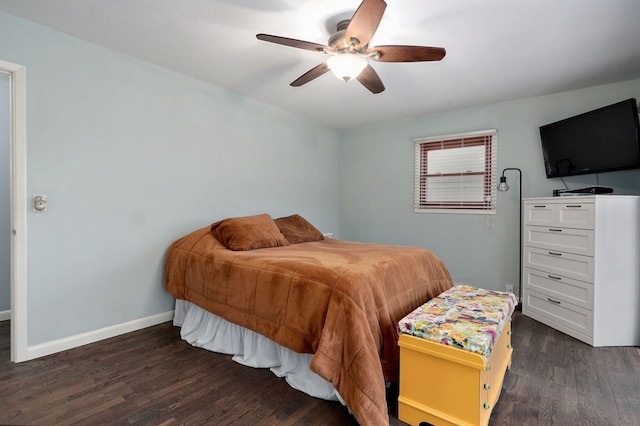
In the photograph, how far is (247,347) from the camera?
224 centimetres

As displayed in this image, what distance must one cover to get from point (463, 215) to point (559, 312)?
1.44 metres

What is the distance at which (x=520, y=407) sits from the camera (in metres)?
1.74

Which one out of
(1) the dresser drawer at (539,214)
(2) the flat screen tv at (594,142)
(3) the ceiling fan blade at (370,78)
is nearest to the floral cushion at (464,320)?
(1) the dresser drawer at (539,214)

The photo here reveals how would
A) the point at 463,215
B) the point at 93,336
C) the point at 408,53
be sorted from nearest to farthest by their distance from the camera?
the point at 408,53 < the point at 93,336 < the point at 463,215

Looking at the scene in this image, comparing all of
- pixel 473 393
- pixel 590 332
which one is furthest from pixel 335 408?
pixel 590 332

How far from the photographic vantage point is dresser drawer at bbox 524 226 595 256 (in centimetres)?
263

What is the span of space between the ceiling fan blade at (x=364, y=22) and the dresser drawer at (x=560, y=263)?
2512 millimetres

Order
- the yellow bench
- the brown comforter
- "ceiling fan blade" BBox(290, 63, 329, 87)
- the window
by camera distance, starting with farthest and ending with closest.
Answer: the window, "ceiling fan blade" BBox(290, 63, 329, 87), the brown comforter, the yellow bench

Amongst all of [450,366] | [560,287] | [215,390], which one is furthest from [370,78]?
[560,287]

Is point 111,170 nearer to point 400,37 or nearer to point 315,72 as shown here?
point 315,72

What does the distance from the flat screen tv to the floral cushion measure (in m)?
1.90

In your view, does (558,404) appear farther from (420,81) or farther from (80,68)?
(80,68)

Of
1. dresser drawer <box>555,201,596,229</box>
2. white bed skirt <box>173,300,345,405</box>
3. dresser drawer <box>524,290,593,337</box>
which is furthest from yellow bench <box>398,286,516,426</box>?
dresser drawer <box>555,201,596,229</box>

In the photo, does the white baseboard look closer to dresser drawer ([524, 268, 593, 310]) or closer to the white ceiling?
the white ceiling
